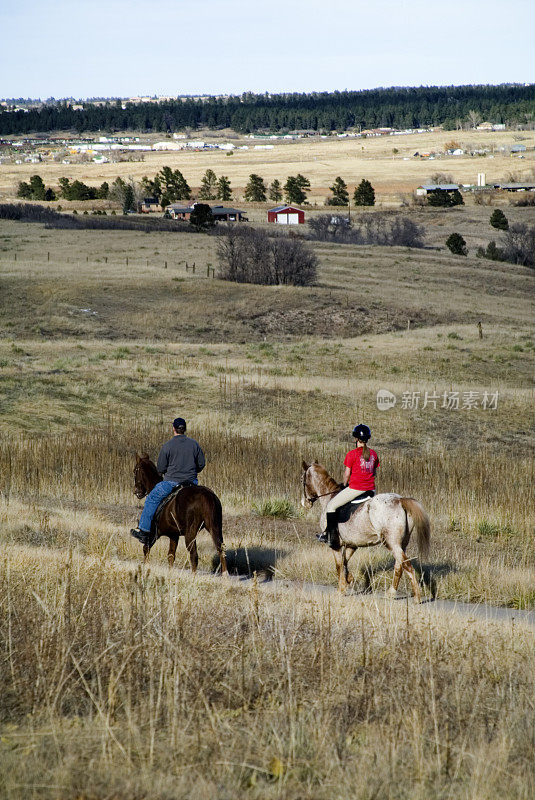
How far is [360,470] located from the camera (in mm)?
11070

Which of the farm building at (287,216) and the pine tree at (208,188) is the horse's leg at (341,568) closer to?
the farm building at (287,216)

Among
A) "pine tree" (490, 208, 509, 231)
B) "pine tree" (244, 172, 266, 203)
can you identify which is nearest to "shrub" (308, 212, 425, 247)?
"pine tree" (490, 208, 509, 231)

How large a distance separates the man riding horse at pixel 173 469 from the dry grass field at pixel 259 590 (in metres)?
0.75

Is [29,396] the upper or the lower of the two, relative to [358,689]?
lower

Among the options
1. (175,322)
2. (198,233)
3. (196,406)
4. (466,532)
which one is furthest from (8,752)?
(198,233)

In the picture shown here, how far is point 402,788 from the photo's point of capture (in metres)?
5.20

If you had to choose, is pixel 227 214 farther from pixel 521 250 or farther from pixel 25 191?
pixel 25 191

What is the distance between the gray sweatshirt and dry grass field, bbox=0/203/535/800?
1198 mm

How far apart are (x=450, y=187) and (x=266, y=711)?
168 metres

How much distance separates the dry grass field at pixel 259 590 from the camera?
5.42 m

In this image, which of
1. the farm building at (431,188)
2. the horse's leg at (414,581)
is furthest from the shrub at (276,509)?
the farm building at (431,188)

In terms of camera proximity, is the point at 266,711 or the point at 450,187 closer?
the point at 266,711

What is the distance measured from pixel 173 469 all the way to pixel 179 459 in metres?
0.15

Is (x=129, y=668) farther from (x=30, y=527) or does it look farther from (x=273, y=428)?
(x=273, y=428)
